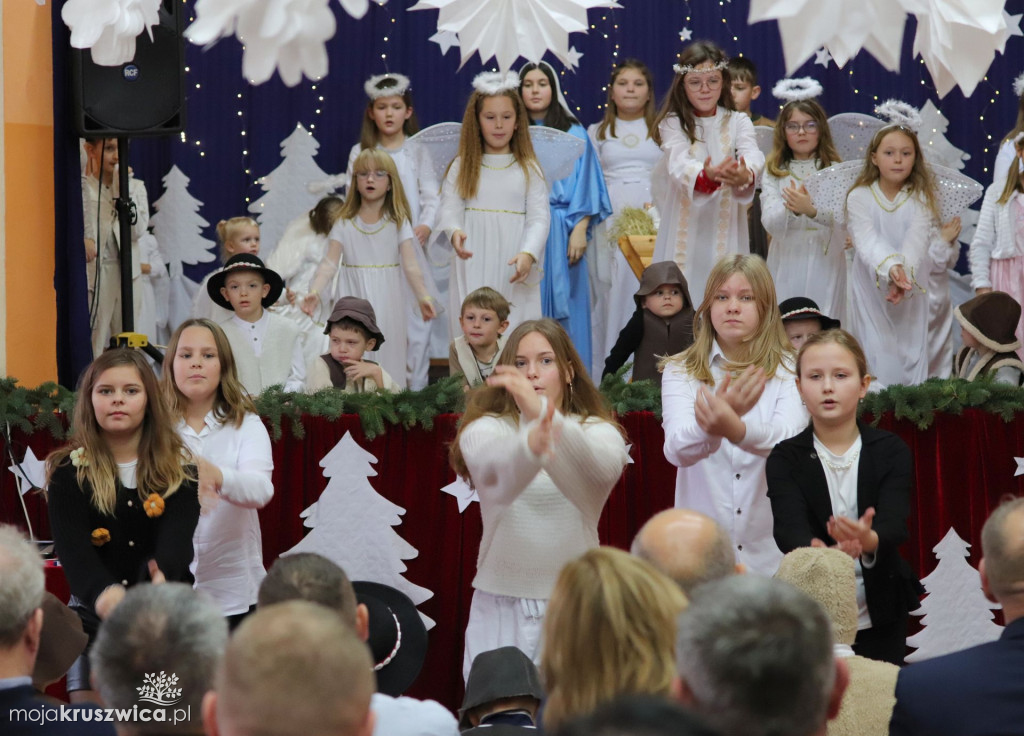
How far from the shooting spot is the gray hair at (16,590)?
2590mm

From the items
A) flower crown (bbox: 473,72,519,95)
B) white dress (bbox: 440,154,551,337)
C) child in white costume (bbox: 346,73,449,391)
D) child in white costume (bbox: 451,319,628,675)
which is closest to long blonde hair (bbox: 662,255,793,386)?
child in white costume (bbox: 451,319,628,675)

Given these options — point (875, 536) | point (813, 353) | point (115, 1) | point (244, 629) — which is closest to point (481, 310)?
point (813, 353)

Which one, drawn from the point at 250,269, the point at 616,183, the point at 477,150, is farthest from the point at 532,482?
the point at 616,183

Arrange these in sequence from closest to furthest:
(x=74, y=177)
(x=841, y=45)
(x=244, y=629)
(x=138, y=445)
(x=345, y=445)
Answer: (x=244, y=629) < (x=841, y=45) < (x=138, y=445) < (x=345, y=445) < (x=74, y=177)

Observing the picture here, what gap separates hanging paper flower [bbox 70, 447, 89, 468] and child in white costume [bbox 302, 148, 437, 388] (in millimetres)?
3639

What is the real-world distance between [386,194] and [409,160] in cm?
137

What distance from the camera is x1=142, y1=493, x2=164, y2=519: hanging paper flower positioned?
4051 mm

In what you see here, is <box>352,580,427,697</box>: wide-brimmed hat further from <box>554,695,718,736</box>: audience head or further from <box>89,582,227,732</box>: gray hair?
<box>554,695,718,736</box>: audience head

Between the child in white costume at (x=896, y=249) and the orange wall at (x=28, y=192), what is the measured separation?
4.25 metres

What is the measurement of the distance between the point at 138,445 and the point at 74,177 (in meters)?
3.25

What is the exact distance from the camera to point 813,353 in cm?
429

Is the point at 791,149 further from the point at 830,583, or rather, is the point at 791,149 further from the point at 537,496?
the point at 830,583

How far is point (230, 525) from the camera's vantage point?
183 inches

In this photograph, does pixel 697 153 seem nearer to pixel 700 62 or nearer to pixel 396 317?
pixel 700 62
